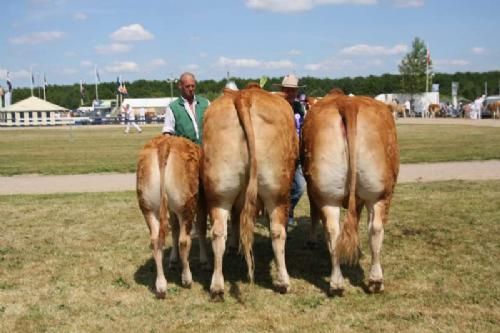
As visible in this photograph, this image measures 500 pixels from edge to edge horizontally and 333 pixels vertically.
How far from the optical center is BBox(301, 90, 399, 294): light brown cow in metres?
5.84

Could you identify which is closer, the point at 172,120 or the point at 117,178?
the point at 172,120

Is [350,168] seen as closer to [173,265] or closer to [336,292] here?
[336,292]

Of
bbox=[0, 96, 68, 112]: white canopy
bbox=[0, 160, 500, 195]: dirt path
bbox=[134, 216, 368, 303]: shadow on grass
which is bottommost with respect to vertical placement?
bbox=[134, 216, 368, 303]: shadow on grass

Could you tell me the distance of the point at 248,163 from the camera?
582 cm

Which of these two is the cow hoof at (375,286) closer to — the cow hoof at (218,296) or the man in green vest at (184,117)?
the cow hoof at (218,296)

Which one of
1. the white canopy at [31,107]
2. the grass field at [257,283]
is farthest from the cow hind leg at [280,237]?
the white canopy at [31,107]

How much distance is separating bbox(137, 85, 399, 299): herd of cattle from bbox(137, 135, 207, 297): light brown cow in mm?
11

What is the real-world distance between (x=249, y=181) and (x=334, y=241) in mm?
1134

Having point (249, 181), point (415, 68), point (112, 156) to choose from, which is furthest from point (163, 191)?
point (415, 68)

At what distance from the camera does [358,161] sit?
229 inches

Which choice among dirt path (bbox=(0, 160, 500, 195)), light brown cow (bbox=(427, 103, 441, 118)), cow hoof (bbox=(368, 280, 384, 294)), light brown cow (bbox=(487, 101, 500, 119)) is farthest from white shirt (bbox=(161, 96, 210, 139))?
light brown cow (bbox=(427, 103, 441, 118))

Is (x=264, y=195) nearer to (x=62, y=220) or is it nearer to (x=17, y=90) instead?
(x=62, y=220)

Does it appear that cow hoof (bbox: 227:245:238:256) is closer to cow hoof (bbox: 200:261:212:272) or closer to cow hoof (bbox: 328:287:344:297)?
cow hoof (bbox: 200:261:212:272)

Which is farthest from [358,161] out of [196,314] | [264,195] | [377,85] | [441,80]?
[441,80]
